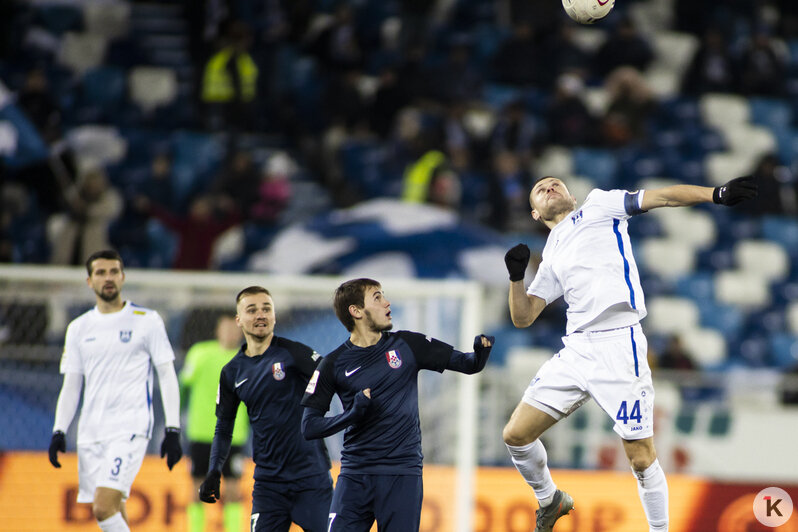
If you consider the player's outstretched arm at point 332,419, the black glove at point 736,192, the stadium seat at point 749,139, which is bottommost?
the player's outstretched arm at point 332,419

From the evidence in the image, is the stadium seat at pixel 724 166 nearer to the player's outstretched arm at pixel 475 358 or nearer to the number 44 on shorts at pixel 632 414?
the number 44 on shorts at pixel 632 414

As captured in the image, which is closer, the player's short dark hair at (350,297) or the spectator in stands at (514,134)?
the player's short dark hair at (350,297)

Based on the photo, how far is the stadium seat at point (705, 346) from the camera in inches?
526

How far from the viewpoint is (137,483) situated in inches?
361

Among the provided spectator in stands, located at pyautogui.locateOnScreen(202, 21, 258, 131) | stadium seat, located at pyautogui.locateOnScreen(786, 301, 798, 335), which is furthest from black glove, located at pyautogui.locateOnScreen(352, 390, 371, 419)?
stadium seat, located at pyautogui.locateOnScreen(786, 301, 798, 335)

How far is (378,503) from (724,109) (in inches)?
462

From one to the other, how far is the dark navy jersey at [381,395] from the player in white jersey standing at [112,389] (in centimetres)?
174

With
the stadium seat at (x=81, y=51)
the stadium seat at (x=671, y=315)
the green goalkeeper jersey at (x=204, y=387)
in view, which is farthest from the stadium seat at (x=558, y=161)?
the green goalkeeper jersey at (x=204, y=387)

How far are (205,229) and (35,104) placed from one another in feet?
8.28

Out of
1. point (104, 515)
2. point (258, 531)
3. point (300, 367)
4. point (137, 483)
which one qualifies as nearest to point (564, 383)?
point (300, 367)

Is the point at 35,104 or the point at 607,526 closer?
the point at 607,526

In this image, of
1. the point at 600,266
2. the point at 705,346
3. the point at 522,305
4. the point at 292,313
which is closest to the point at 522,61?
the point at 705,346

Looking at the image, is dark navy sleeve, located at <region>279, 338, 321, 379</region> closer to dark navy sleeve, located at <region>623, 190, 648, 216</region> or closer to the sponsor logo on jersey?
the sponsor logo on jersey

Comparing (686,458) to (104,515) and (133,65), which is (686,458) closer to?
(104,515)
